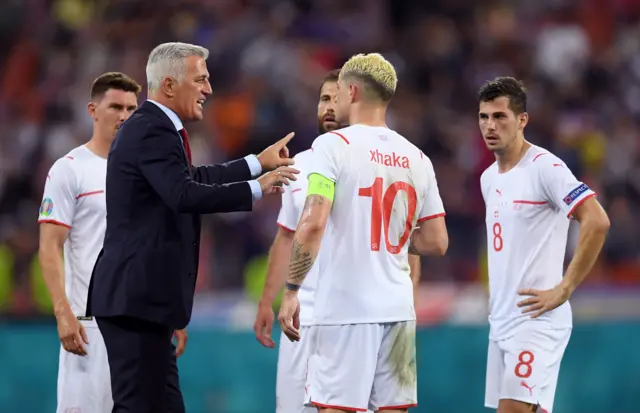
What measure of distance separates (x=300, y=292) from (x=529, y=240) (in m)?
1.41

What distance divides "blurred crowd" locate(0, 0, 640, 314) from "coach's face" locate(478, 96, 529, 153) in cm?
472

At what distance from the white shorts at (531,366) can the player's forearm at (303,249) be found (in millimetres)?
1618

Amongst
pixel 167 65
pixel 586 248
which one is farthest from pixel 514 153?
pixel 167 65

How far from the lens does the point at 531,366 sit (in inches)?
259

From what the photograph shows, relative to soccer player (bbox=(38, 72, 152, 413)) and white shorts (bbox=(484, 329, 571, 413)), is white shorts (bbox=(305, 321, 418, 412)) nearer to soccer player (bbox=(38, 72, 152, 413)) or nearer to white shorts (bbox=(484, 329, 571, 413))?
white shorts (bbox=(484, 329, 571, 413))

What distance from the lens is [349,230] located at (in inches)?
229

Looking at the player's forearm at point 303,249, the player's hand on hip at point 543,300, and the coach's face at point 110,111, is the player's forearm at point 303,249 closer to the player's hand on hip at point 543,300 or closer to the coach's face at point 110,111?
the player's hand on hip at point 543,300

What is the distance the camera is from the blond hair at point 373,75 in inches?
233

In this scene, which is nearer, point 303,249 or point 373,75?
point 303,249

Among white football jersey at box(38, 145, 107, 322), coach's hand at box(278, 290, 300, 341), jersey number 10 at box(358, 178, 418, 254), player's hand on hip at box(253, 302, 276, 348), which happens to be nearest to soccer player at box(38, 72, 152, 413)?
white football jersey at box(38, 145, 107, 322)

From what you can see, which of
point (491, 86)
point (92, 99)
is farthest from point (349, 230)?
point (92, 99)

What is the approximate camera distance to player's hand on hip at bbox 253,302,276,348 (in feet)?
23.1

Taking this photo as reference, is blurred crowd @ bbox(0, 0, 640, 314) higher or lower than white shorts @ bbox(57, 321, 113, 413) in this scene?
higher

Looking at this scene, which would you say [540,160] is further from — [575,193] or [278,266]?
[278,266]
